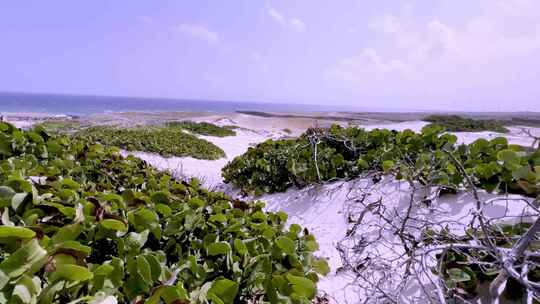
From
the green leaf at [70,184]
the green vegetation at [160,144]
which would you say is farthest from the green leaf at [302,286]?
the green vegetation at [160,144]

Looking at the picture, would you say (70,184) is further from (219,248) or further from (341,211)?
(341,211)

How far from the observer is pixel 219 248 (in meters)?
1.35

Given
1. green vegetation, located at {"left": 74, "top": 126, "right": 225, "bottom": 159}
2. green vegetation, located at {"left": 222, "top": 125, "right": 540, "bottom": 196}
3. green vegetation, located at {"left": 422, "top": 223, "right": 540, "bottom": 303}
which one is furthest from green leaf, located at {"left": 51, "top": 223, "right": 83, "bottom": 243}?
green vegetation, located at {"left": 74, "top": 126, "right": 225, "bottom": 159}

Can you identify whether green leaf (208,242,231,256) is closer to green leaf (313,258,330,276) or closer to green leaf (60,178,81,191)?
green leaf (313,258,330,276)

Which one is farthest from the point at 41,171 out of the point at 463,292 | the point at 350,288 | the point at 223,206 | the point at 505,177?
the point at 505,177

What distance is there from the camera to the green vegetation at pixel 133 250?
0.87 metres

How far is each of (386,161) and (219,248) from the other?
8.24 feet

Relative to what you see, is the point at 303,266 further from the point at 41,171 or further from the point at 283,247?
the point at 41,171

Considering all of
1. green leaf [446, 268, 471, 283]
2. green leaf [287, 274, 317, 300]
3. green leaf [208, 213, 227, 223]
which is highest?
green leaf [208, 213, 227, 223]

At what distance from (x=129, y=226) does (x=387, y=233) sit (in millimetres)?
2395

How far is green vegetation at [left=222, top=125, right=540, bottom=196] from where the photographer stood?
2.72 m

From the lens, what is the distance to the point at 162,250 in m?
1.38

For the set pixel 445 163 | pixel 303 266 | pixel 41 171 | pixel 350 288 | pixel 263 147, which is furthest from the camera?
pixel 263 147

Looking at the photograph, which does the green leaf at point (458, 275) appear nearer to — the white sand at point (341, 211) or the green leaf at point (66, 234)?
the white sand at point (341, 211)
